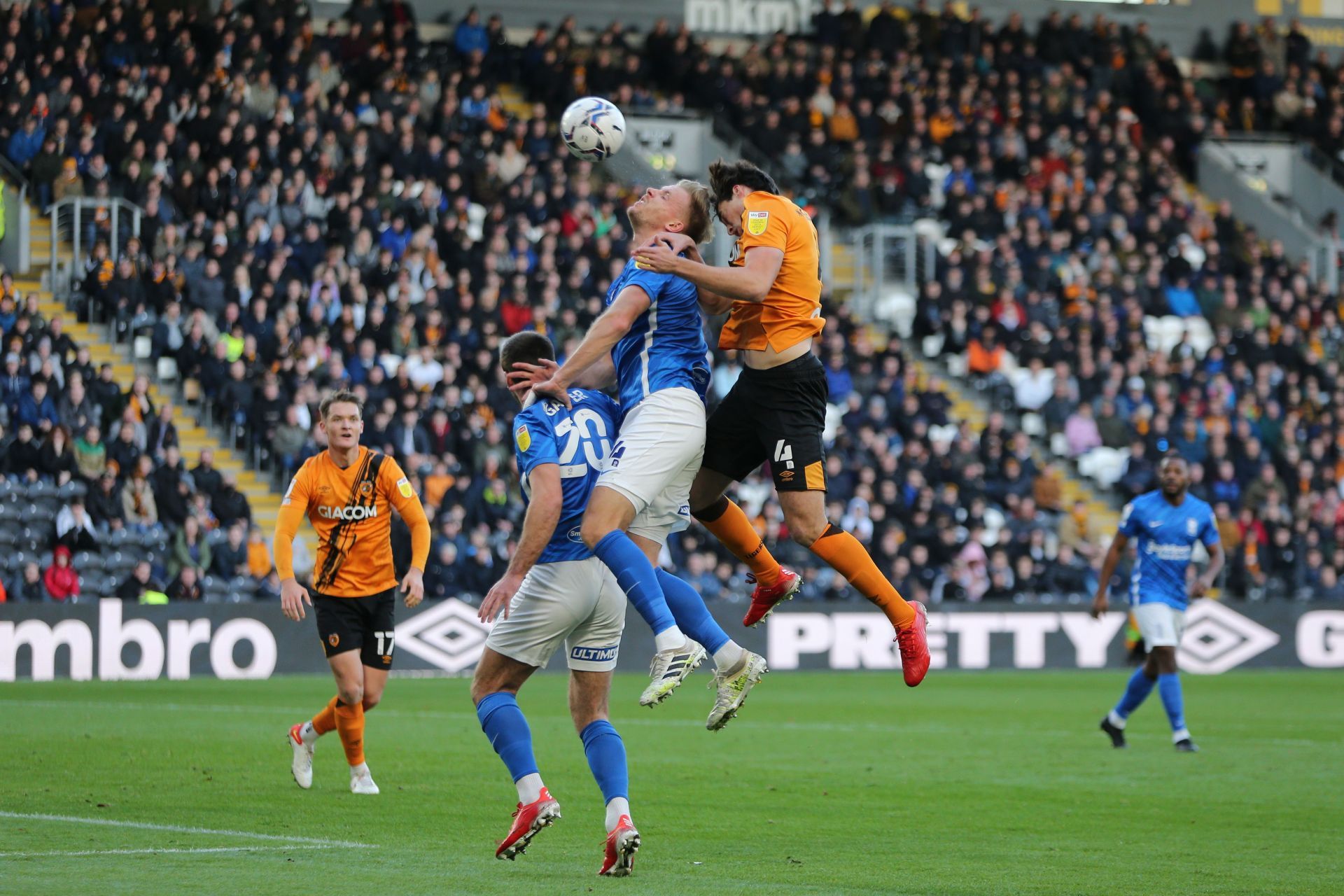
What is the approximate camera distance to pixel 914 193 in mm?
30438

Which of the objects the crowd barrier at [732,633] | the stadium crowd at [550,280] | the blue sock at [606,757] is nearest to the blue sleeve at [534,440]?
the blue sock at [606,757]

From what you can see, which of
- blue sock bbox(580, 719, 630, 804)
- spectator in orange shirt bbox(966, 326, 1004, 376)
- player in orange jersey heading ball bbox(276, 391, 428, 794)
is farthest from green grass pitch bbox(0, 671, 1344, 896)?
spectator in orange shirt bbox(966, 326, 1004, 376)

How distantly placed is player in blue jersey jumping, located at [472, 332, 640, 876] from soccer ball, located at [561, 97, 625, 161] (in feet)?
3.29

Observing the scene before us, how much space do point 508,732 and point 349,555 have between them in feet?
11.8

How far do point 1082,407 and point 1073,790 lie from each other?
16924 millimetres

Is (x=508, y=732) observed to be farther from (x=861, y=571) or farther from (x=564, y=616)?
(x=861, y=571)

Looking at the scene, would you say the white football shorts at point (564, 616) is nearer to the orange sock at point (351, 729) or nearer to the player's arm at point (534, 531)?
the player's arm at point (534, 531)

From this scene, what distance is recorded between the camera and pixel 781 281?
8.32m

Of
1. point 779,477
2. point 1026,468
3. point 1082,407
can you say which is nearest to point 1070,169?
point 1082,407

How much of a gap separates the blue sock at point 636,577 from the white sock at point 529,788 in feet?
2.58

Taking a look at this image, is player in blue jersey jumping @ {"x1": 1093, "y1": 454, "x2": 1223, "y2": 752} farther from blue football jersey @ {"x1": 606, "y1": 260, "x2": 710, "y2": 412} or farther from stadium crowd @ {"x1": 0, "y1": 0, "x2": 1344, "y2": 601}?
stadium crowd @ {"x1": 0, "y1": 0, "x2": 1344, "y2": 601}

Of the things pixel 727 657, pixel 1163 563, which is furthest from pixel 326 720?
pixel 1163 563

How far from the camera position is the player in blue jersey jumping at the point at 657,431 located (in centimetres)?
769

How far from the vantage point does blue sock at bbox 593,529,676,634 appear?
7.57 m
